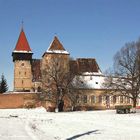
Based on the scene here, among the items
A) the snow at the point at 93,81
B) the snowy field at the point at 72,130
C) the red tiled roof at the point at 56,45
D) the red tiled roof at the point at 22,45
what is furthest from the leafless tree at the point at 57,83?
the snowy field at the point at 72,130

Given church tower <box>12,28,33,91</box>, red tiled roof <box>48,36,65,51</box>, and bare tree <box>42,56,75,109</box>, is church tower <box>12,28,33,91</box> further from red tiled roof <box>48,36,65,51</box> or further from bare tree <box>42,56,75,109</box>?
bare tree <box>42,56,75,109</box>

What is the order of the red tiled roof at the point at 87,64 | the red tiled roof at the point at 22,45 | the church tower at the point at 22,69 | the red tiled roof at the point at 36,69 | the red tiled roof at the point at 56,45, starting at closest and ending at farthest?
the red tiled roof at the point at 56,45
the red tiled roof at the point at 87,64
the red tiled roof at the point at 36,69
the church tower at the point at 22,69
the red tiled roof at the point at 22,45

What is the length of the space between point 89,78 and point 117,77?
89.7 feet

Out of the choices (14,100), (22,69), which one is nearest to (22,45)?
(22,69)

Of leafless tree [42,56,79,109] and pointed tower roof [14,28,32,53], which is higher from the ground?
pointed tower roof [14,28,32,53]

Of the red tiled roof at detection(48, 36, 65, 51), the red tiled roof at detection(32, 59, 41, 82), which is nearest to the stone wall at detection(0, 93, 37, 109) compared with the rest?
the red tiled roof at detection(48, 36, 65, 51)

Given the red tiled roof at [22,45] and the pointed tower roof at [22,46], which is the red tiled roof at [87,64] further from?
the red tiled roof at [22,45]

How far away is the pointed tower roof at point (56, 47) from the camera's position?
3474 inches

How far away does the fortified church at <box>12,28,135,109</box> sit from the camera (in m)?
87.6

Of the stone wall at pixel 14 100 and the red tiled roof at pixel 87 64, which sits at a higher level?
the red tiled roof at pixel 87 64

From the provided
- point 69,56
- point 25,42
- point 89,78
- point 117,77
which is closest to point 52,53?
point 69,56

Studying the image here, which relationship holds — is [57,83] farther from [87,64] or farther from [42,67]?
[87,64]

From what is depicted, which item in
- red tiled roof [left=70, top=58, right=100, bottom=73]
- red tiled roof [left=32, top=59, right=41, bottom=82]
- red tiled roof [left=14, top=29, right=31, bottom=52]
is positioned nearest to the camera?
red tiled roof [left=70, top=58, right=100, bottom=73]

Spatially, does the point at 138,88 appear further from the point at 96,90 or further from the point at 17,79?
the point at 17,79
